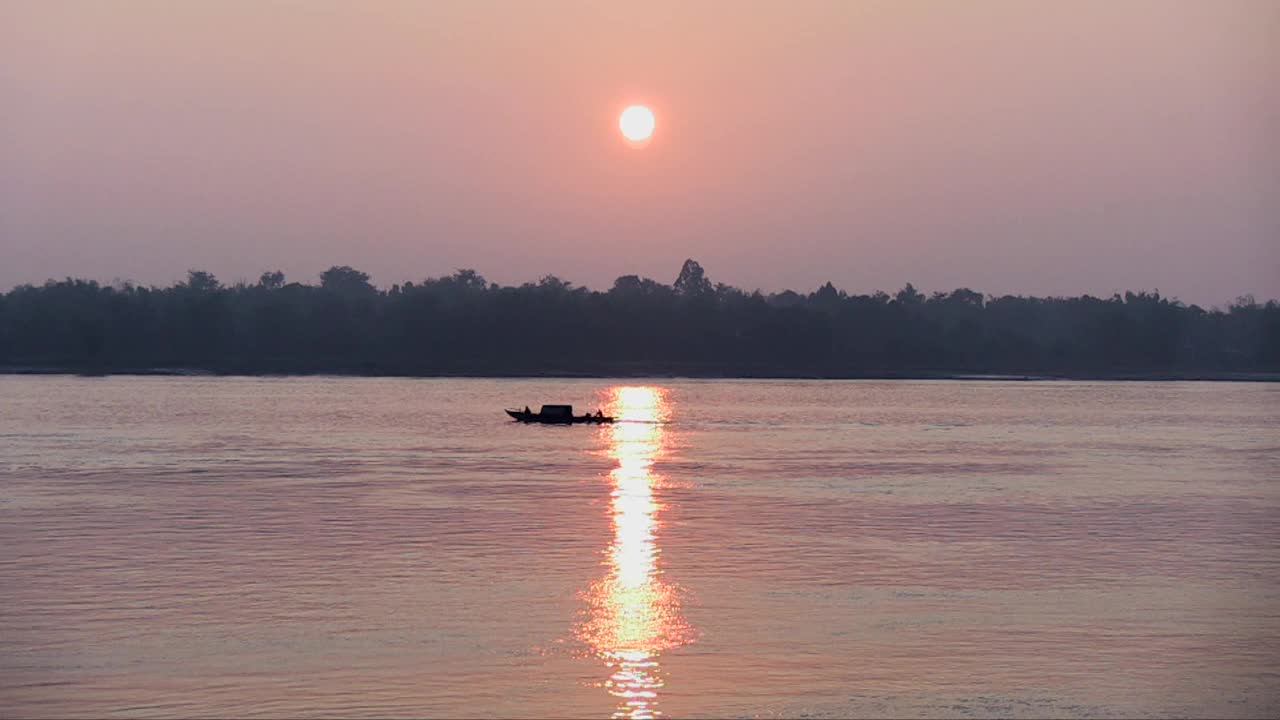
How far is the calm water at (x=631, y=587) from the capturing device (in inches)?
960

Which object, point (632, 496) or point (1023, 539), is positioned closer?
point (1023, 539)

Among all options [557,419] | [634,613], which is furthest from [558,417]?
[634,613]

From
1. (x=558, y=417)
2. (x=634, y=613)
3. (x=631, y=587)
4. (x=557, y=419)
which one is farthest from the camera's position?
(x=558, y=417)

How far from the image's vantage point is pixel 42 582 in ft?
112

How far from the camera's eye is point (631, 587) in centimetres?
3472

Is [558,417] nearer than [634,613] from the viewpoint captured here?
No

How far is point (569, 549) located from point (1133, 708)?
65.4 ft

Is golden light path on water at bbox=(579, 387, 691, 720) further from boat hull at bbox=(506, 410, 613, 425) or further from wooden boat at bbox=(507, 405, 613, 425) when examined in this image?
wooden boat at bbox=(507, 405, 613, 425)

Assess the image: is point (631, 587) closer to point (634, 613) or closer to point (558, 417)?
point (634, 613)

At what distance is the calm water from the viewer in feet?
80.0

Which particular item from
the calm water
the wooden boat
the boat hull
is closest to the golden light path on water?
the calm water

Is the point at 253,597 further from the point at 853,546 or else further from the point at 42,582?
the point at 853,546

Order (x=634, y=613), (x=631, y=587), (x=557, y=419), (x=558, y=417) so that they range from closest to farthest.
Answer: (x=634, y=613), (x=631, y=587), (x=557, y=419), (x=558, y=417)

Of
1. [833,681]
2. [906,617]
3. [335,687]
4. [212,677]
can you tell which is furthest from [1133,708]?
[212,677]
